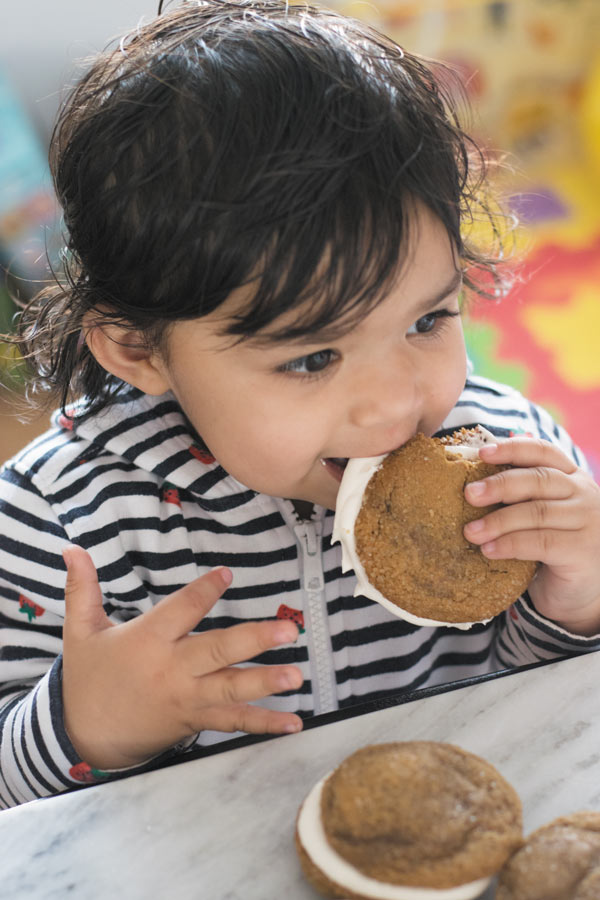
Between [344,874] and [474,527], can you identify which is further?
[474,527]

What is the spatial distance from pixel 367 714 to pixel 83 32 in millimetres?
2638

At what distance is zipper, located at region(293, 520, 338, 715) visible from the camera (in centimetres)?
99

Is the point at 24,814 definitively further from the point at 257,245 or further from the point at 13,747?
the point at 257,245

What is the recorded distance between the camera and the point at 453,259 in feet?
2.58

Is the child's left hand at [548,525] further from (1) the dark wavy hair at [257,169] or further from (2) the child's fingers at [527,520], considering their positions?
(1) the dark wavy hair at [257,169]

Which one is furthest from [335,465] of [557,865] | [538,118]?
[538,118]

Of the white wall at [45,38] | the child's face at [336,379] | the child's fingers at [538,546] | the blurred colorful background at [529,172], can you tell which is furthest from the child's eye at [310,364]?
the white wall at [45,38]

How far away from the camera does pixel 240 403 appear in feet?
2.62

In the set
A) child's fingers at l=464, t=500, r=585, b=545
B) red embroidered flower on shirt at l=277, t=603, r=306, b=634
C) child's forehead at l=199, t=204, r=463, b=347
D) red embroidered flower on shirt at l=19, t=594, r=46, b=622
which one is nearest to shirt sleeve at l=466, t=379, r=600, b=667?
child's fingers at l=464, t=500, r=585, b=545

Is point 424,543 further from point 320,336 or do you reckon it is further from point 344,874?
point 344,874

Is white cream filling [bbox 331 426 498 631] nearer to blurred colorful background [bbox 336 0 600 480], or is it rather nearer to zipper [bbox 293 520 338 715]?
zipper [bbox 293 520 338 715]

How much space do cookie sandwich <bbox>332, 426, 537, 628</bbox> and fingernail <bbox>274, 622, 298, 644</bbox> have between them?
0.11m

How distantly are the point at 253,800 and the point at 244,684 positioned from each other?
0.33 feet

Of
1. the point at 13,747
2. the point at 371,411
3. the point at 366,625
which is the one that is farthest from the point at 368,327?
the point at 13,747
